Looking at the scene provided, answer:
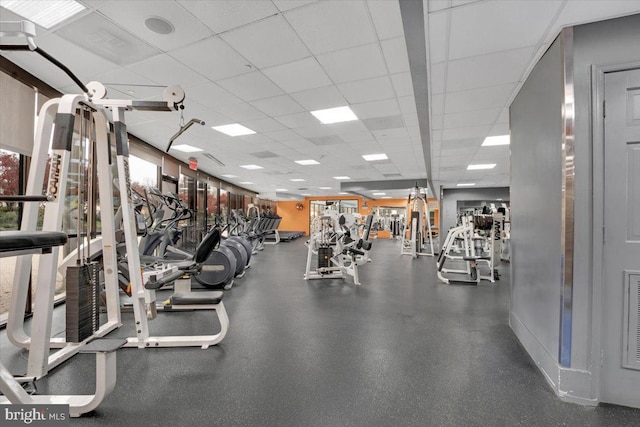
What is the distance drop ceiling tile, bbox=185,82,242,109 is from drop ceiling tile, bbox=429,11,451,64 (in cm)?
236

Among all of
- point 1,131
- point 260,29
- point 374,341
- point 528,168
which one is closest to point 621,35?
point 528,168

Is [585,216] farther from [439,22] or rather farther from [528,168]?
[439,22]

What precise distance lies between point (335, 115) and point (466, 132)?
243 cm

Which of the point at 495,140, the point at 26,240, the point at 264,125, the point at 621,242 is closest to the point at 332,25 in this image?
the point at 26,240

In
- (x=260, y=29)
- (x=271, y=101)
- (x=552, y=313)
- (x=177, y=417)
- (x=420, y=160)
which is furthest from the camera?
(x=420, y=160)

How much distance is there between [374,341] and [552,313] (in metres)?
1.33

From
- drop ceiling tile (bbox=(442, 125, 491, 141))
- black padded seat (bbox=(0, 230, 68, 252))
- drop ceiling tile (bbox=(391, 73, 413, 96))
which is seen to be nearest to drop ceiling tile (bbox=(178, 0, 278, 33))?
drop ceiling tile (bbox=(391, 73, 413, 96))

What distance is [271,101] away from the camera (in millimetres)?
3770

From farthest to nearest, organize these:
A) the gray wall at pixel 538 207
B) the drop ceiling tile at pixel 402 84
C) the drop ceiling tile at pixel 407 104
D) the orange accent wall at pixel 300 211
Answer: the orange accent wall at pixel 300 211
the drop ceiling tile at pixel 407 104
the drop ceiling tile at pixel 402 84
the gray wall at pixel 538 207

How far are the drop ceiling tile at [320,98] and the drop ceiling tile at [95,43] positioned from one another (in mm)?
1623

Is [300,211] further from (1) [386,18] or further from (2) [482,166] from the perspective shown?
(1) [386,18]

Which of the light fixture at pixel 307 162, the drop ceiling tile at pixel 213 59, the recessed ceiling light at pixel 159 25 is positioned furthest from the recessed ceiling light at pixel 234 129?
the light fixture at pixel 307 162

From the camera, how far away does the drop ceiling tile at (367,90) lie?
10.7ft

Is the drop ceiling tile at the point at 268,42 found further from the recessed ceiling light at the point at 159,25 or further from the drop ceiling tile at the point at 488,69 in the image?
the drop ceiling tile at the point at 488,69
